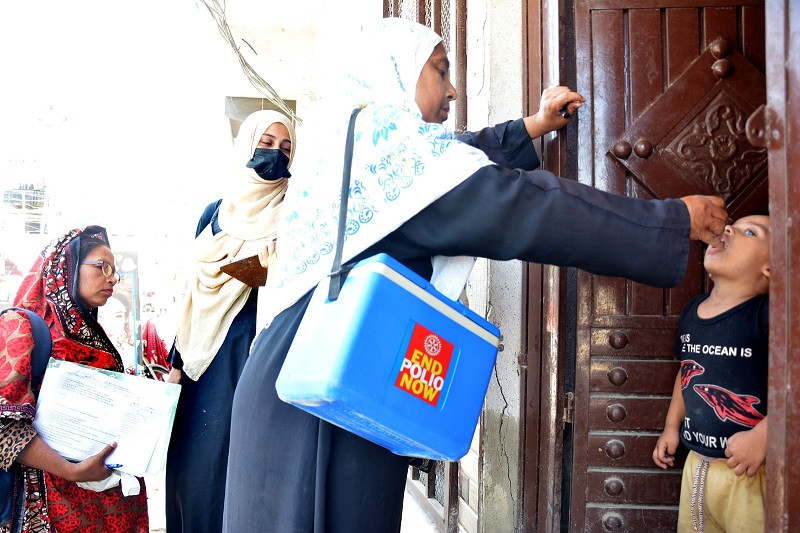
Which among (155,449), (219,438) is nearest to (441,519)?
(219,438)

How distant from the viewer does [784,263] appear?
3.68ft

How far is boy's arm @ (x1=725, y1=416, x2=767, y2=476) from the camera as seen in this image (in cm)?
162

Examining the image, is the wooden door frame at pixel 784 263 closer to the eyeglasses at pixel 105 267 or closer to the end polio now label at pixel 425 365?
the end polio now label at pixel 425 365

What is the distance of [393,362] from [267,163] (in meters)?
1.98

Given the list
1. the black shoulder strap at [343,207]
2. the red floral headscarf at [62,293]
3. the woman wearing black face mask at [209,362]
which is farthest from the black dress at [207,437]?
the black shoulder strap at [343,207]

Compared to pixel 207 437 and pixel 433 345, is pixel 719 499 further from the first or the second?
pixel 207 437

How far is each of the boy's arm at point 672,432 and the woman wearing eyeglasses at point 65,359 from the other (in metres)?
1.73

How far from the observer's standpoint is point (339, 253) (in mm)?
1515

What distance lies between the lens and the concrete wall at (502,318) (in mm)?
2420

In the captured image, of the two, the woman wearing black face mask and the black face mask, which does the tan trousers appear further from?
the black face mask

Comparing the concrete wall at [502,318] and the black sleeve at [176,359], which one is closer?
the concrete wall at [502,318]

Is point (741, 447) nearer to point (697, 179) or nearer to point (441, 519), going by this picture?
point (697, 179)

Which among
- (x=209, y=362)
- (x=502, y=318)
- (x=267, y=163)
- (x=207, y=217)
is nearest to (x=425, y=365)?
(x=502, y=318)

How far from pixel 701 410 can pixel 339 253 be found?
1.02m
